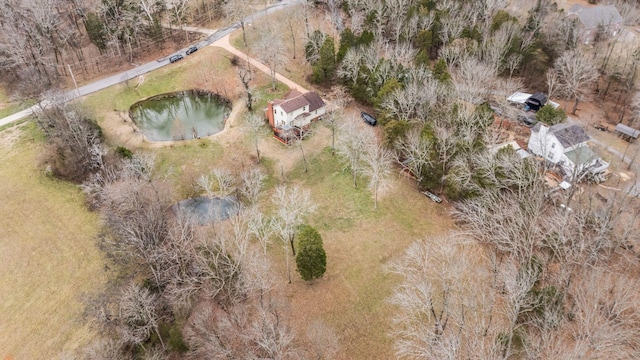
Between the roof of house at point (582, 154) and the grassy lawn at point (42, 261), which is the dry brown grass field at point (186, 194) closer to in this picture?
the grassy lawn at point (42, 261)

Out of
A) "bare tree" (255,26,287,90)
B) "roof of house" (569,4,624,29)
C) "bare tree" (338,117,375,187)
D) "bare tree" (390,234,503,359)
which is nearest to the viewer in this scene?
"bare tree" (390,234,503,359)

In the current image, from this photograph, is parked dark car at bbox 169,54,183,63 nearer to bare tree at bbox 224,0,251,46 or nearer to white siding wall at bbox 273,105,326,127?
bare tree at bbox 224,0,251,46

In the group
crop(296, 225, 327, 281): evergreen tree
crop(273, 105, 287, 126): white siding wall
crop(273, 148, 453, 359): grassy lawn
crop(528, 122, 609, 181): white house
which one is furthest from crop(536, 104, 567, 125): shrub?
crop(296, 225, 327, 281): evergreen tree

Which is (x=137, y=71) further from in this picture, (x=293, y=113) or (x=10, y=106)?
(x=293, y=113)

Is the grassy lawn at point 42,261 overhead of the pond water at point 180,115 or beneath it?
beneath

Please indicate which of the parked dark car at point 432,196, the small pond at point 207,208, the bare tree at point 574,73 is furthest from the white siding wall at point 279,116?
the bare tree at point 574,73

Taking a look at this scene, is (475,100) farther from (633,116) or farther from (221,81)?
(221,81)

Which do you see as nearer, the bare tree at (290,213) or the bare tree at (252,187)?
the bare tree at (290,213)
